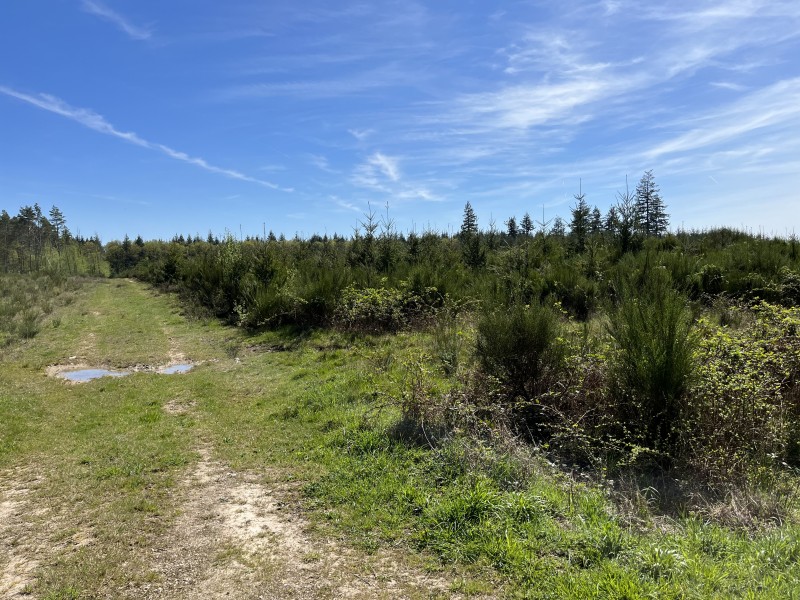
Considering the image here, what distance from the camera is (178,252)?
34625 millimetres

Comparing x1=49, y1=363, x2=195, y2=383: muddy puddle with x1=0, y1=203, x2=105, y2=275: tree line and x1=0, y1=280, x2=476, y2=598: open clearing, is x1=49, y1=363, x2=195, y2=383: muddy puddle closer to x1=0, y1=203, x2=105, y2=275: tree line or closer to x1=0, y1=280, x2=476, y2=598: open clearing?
x1=0, y1=280, x2=476, y2=598: open clearing

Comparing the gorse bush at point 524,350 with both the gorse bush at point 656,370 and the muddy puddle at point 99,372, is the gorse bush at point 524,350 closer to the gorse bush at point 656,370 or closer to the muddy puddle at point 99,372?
the gorse bush at point 656,370

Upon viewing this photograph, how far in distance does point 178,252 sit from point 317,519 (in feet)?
116

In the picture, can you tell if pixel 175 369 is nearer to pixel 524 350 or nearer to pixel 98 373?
pixel 98 373

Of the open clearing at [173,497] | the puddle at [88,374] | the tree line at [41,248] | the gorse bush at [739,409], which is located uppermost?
the tree line at [41,248]

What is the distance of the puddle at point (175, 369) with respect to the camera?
387 inches

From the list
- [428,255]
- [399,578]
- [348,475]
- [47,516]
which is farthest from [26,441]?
[428,255]

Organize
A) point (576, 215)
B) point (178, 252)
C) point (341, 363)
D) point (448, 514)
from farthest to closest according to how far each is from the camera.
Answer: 1. point (178, 252)
2. point (576, 215)
3. point (341, 363)
4. point (448, 514)

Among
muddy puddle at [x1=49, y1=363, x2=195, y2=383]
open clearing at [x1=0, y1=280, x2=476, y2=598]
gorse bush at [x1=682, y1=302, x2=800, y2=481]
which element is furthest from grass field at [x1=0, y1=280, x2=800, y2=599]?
muddy puddle at [x1=49, y1=363, x2=195, y2=383]

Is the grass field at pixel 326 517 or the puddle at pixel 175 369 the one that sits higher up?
the puddle at pixel 175 369

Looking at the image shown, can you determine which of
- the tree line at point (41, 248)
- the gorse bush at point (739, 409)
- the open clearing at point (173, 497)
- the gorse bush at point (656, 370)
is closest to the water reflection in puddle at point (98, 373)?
the open clearing at point (173, 497)

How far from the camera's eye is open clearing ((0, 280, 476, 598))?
3041 mm

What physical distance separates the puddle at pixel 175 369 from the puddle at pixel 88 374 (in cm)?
73

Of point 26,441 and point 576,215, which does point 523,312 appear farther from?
point 576,215
